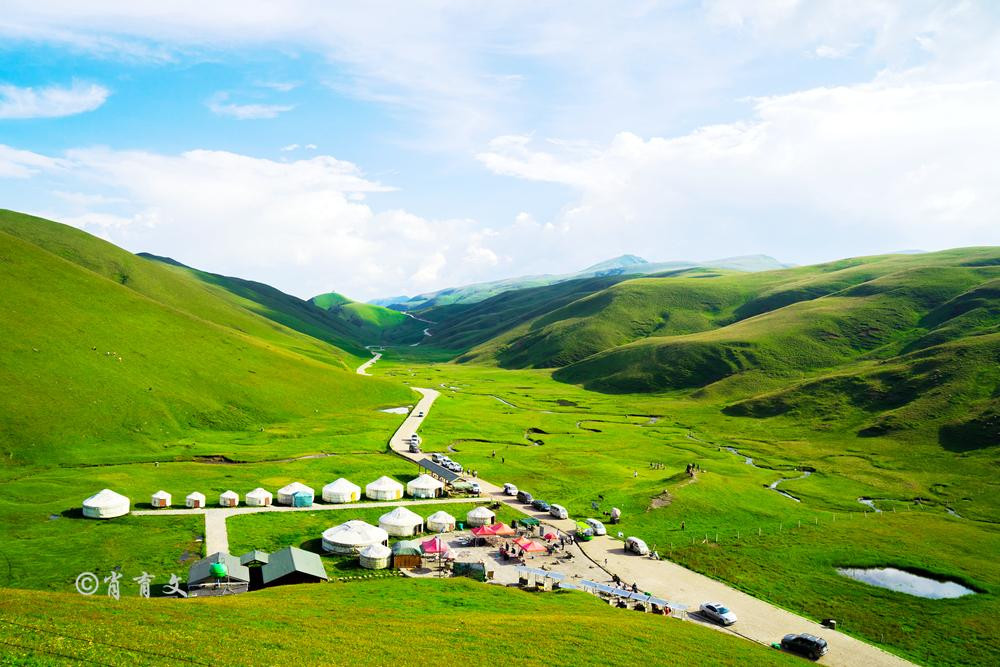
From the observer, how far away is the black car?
43.2 meters

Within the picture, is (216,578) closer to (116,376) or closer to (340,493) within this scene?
(340,493)

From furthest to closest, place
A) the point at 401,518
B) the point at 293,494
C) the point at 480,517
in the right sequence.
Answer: the point at 293,494 → the point at 480,517 → the point at 401,518

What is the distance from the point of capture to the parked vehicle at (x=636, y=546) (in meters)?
65.2

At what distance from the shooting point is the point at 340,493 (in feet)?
254

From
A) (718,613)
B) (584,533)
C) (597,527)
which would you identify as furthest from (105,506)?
(718,613)

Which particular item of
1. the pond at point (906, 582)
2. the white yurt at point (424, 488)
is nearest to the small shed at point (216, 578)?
the white yurt at point (424, 488)

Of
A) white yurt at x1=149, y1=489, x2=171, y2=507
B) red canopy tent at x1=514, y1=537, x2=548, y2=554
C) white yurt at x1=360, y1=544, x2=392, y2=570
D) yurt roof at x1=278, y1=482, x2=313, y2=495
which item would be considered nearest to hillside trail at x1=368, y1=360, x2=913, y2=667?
red canopy tent at x1=514, y1=537, x2=548, y2=554

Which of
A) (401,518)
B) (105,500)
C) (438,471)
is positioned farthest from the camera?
(438,471)

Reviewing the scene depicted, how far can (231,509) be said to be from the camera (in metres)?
71.4

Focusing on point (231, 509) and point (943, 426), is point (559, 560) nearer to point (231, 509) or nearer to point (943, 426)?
point (231, 509)

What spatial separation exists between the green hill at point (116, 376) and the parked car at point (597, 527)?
6909cm

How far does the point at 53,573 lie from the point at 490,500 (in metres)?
49.9

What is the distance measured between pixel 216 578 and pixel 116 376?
247ft

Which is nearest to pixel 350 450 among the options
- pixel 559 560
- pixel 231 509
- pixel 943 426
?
pixel 231 509
